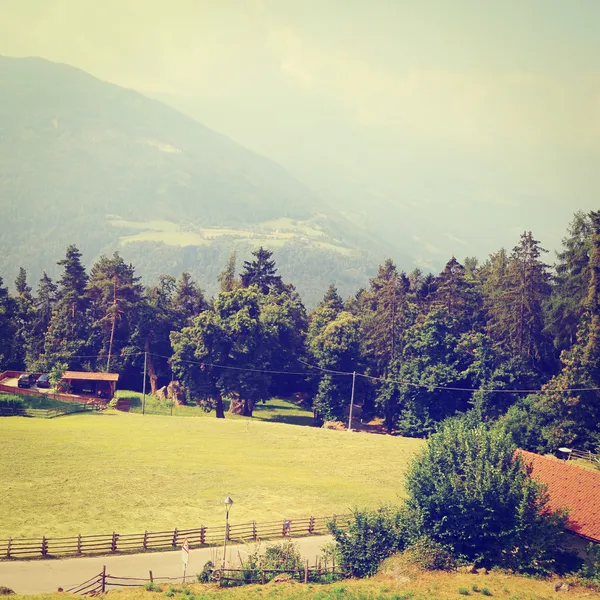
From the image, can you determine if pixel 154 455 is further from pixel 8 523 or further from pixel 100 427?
pixel 8 523

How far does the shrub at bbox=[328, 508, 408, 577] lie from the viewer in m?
37.8

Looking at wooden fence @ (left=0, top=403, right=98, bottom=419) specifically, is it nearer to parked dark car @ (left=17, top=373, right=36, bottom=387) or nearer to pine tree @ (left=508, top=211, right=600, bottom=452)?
parked dark car @ (left=17, top=373, right=36, bottom=387)

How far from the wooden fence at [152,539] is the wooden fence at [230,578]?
304 cm

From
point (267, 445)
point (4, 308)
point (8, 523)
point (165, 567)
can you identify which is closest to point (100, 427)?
point (267, 445)

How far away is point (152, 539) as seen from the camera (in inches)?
1534

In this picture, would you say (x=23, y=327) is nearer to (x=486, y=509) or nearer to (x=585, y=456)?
(x=585, y=456)

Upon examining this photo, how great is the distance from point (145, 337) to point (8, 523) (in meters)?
58.4

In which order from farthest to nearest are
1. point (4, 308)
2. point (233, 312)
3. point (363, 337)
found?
point (363, 337) < point (233, 312) < point (4, 308)

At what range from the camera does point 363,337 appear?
93562 mm

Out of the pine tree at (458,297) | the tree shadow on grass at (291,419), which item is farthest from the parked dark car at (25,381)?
the pine tree at (458,297)

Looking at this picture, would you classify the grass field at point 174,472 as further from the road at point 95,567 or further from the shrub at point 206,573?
the shrub at point 206,573

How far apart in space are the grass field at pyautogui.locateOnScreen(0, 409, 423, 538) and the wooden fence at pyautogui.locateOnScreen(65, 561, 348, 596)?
6743mm

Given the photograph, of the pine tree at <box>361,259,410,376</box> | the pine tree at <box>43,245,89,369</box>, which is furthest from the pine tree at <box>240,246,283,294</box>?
the pine tree at <box>43,245,89,369</box>

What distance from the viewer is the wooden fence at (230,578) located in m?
32.7
